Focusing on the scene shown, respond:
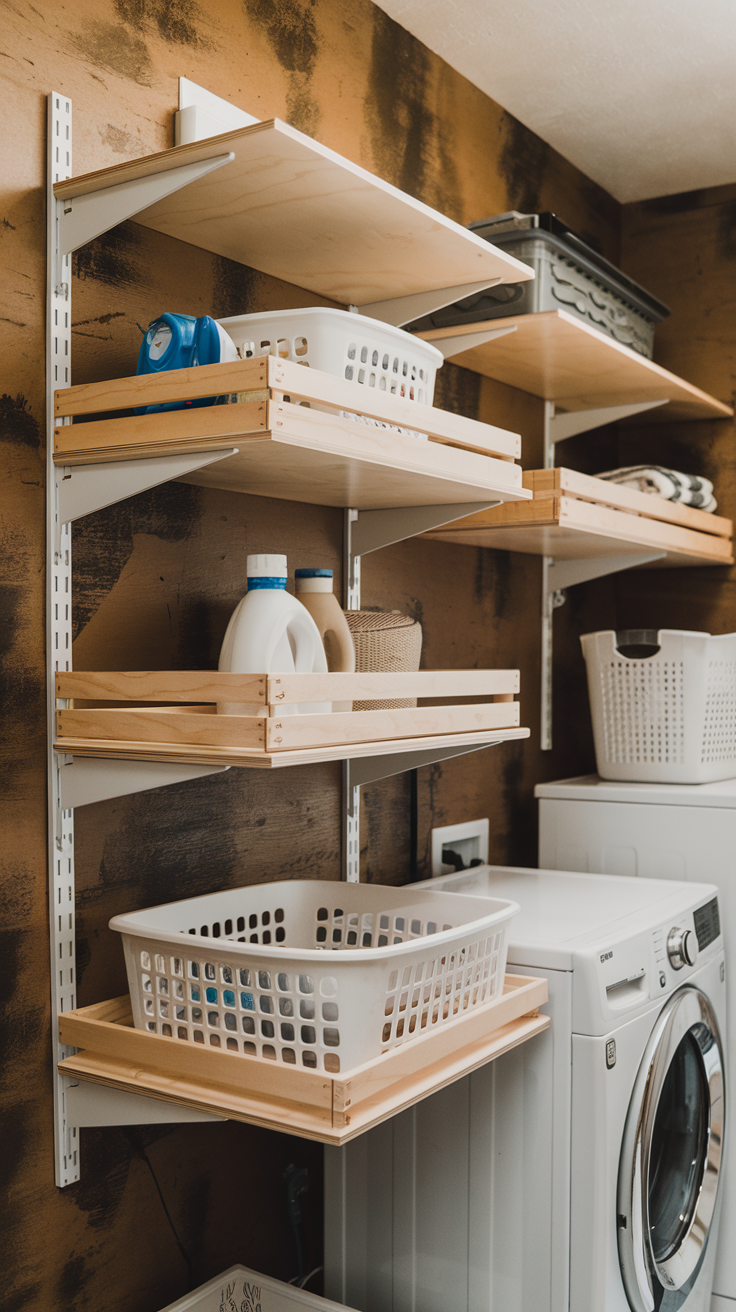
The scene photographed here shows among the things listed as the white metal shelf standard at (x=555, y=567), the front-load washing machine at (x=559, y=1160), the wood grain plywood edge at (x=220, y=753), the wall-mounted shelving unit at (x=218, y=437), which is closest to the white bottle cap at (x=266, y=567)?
the wall-mounted shelving unit at (x=218, y=437)

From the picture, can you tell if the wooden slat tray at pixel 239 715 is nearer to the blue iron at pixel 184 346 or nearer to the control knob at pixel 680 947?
the blue iron at pixel 184 346

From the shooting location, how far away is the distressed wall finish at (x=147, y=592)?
140cm

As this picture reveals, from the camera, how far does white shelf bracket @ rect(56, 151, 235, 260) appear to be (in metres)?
1.33

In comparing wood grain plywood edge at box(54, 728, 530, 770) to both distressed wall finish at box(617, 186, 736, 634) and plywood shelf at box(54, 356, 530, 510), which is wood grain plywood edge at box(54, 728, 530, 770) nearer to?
plywood shelf at box(54, 356, 530, 510)

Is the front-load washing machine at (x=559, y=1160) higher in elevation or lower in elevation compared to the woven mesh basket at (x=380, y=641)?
lower

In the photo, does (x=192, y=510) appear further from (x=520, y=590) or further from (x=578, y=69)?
(x=578, y=69)

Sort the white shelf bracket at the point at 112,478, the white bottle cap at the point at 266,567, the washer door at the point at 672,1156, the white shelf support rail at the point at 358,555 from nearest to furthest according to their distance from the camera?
the white shelf bracket at the point at 112,478
the white bottle cap at the point at 266,567
the washer door at the point at 672,1156
the white shelf support rail at the point at 358,555

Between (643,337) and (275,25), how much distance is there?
1.18m

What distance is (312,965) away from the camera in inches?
50.4

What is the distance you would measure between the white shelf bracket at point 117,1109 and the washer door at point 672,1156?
0.70 meters

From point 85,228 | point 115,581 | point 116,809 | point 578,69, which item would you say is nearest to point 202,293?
point 85,228

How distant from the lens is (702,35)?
2.29m

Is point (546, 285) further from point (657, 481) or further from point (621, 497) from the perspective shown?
point (657, 481)

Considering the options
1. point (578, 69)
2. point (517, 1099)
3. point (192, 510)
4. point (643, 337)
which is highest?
point (578, 69)
